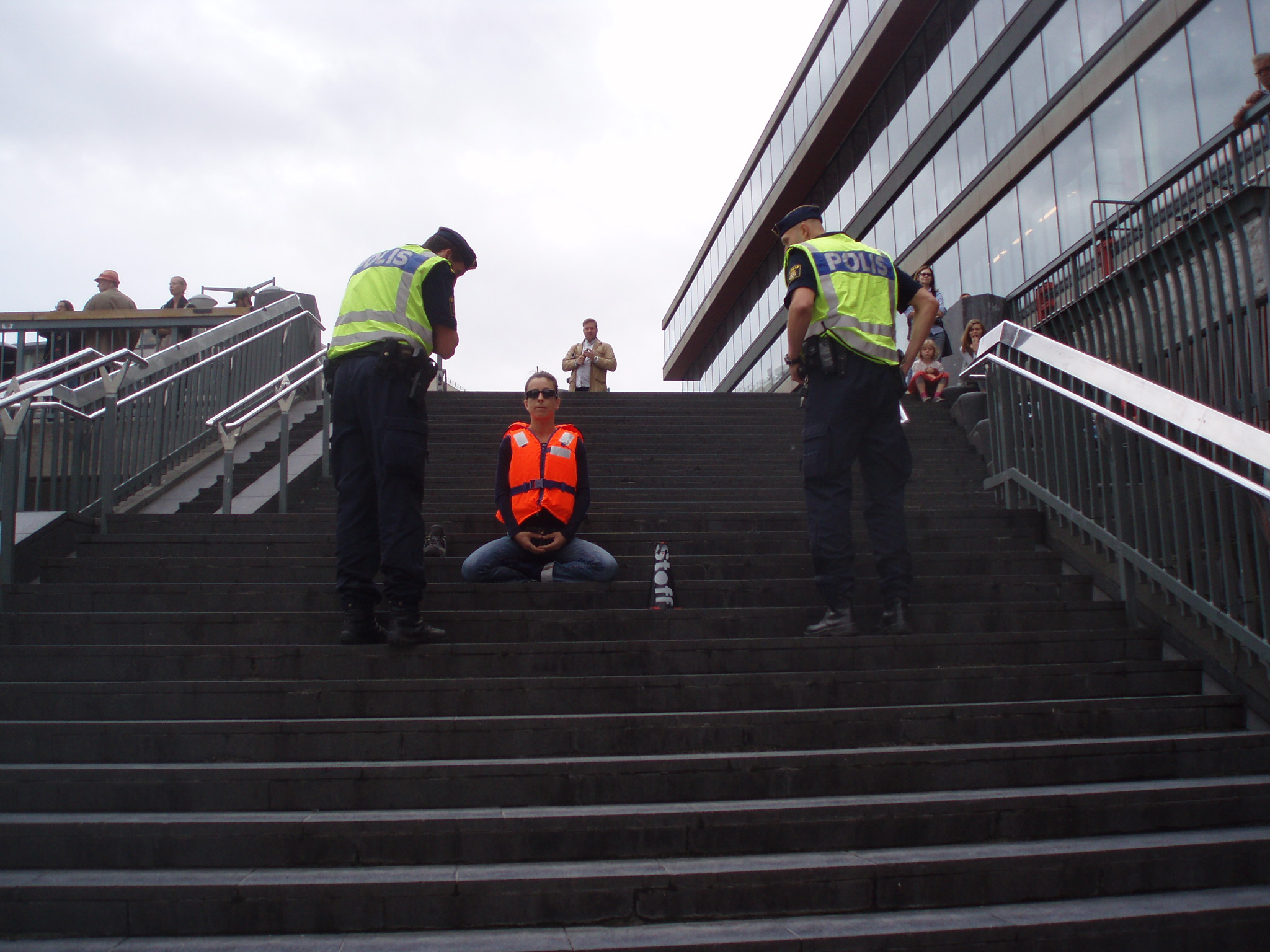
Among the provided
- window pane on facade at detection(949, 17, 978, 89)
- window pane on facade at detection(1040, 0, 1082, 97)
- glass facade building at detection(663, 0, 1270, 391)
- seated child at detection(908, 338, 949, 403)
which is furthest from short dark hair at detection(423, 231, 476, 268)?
window pane on facade at detection(949, 17, 978, 89)

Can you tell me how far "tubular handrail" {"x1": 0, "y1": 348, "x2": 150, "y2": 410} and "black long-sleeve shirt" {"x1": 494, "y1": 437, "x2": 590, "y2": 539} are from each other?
2444 millimetres

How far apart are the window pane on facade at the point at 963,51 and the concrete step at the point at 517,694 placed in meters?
20.1

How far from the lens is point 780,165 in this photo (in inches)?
1284

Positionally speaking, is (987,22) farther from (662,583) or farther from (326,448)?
(662,583)

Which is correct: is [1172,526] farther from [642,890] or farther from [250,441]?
[250,441]

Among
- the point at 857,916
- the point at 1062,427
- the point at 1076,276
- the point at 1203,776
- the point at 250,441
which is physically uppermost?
the point at 1076,276

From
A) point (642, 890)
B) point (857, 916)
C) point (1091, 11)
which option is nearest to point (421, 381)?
point (642, 890)

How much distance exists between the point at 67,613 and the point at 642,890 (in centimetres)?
299

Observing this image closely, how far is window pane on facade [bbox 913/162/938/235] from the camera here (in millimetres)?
23203

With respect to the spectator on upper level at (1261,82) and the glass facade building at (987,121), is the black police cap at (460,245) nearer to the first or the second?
the spectator on upper level at (1261,82)

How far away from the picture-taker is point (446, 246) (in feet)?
15.5

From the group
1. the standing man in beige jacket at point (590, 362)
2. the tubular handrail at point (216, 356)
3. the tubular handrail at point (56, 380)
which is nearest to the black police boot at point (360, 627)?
the tubular handrail at point (56, 380)

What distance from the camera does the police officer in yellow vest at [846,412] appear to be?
446 centimetres

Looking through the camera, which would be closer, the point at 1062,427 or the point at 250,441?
the point at 1062,427
